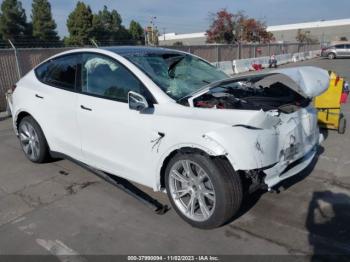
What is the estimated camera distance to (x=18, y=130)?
5352 mm

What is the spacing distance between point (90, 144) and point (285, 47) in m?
36.3

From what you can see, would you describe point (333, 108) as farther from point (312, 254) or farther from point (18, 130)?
point (18, 130)

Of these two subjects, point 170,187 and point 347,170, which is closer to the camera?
point 170,187

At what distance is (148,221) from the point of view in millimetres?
3547

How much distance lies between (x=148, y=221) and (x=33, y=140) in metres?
2.43

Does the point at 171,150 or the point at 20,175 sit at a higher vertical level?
the point at 171,150

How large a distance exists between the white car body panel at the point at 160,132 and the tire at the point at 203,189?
130 mm

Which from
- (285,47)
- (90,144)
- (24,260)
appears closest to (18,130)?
(90,144)

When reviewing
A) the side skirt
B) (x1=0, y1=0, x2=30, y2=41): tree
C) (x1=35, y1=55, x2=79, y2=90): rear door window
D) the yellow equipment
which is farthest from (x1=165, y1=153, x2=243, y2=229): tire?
(x1=0, y1=0, x2=30, y2=41): tree

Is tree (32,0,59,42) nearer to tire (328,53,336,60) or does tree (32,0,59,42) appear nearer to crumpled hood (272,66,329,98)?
tire (328,53,336,60)

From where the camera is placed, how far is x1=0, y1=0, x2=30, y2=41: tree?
46.7m

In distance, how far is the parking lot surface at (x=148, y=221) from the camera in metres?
3.11

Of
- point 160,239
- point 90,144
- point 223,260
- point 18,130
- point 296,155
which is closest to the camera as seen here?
point 223,260

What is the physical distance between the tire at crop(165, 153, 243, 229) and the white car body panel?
0.13 metres
